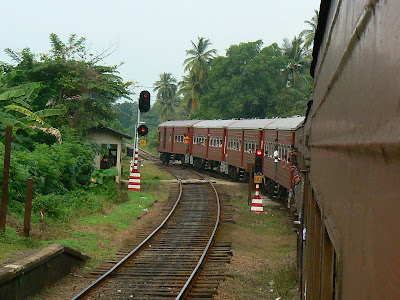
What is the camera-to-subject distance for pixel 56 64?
21562 millimetres

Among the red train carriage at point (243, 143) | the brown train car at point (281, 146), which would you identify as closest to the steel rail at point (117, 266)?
the brown train car at point (281, 146)

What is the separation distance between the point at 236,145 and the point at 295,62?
27.4 meters

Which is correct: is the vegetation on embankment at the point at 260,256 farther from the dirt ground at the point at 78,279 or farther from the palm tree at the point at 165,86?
the palm tree at the point at 165,86

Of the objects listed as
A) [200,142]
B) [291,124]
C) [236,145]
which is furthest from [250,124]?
[200,142]

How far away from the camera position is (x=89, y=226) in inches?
556

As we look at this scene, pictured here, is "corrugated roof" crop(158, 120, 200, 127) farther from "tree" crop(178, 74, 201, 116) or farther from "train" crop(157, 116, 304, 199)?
"tree" crop(178, 74, 201, 116)

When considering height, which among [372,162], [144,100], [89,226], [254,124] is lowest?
[89,226]

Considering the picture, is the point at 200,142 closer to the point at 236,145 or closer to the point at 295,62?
the point at 236,145

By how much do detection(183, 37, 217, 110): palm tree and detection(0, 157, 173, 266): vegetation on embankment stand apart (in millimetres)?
38721

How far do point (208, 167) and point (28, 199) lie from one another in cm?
2424

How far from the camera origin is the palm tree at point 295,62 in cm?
5166

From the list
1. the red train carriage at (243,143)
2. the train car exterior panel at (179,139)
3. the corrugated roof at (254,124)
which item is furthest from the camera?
the train car exterior panel at (179,139)

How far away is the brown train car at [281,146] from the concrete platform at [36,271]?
282 inches

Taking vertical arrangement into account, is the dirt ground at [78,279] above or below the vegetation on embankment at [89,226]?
below
